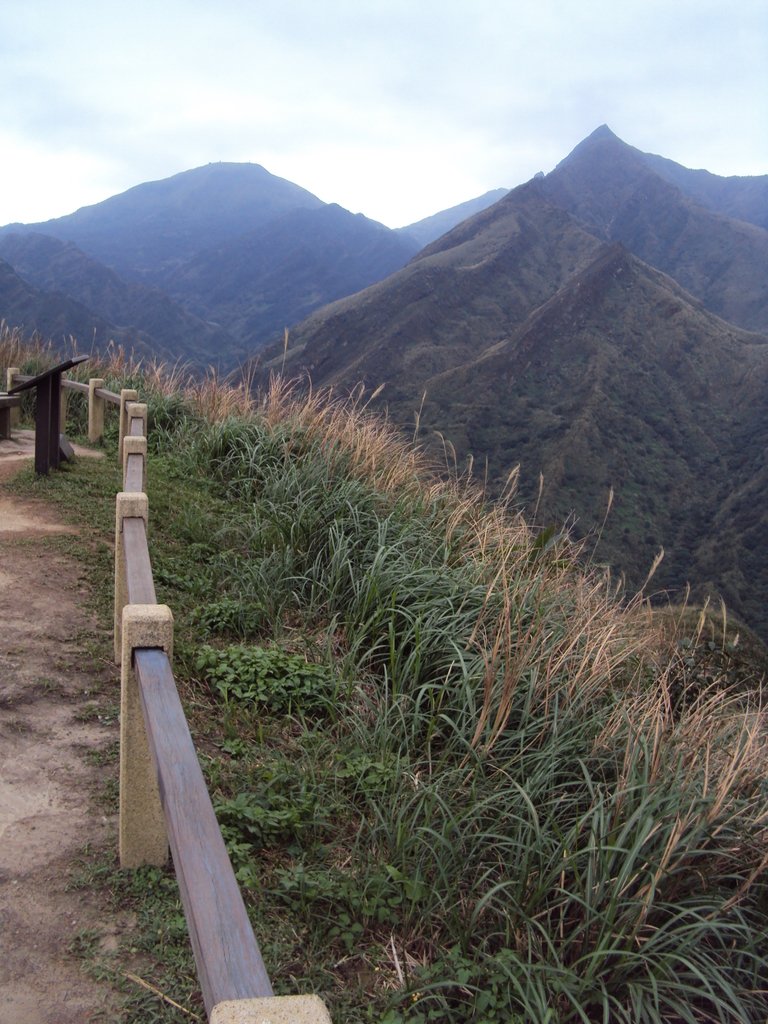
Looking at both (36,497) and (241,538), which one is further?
(36,497)

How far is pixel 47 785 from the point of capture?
8.52 ft

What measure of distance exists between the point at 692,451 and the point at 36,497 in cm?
6193

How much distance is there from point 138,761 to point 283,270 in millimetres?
171633

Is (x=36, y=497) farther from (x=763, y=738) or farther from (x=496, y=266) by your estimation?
(x=496, y=266)

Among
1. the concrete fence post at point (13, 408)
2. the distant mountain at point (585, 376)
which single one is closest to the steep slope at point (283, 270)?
the distant mountain at point (585, 376)

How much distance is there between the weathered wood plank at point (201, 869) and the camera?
3.67 ft

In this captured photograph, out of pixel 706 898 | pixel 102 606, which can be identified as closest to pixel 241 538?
pixel 102 606

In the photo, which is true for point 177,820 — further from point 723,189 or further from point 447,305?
point 723,189

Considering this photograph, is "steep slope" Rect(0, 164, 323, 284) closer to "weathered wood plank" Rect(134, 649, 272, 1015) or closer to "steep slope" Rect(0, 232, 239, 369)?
"steep slope" Rect(0, 232, 239, 369)

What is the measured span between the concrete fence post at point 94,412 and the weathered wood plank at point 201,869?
693 centimetres

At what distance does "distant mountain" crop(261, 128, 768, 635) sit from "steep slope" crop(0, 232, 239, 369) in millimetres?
24731

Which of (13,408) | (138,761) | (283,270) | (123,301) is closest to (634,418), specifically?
(13,408)

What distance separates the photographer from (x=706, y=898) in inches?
92.2

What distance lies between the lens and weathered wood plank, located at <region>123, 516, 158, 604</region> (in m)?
2.28
